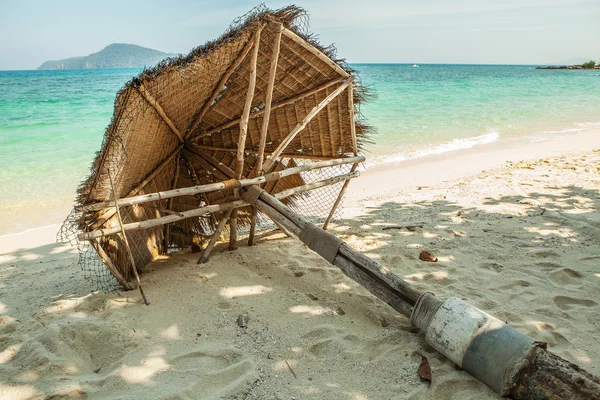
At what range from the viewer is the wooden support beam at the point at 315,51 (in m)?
3.07

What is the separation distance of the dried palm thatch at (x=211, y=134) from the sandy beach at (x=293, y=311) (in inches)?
17.3

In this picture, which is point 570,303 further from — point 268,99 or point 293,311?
point 268,99

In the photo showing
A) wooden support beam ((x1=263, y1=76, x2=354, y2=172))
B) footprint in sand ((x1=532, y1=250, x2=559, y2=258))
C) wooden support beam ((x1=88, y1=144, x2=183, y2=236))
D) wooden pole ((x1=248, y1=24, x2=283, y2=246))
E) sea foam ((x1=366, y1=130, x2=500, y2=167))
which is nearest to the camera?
wooden support beam ((x1=88, y1=144, x2=183, y2=236))

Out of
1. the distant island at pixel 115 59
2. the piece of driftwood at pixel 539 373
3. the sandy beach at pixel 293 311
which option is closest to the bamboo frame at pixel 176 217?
the sandy beach at pixel 293 311

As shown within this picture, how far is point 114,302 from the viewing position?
2.90m

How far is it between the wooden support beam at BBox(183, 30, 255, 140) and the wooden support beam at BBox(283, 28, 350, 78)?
0.29m

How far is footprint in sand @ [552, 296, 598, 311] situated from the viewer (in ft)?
9.11

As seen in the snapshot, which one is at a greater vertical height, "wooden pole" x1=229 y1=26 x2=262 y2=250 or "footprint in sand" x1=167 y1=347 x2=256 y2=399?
"wooden pole" x1=229 y1=26 x2=262 y2=250

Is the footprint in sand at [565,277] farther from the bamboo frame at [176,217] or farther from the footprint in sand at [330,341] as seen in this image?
the bamboo frame at [176,217]

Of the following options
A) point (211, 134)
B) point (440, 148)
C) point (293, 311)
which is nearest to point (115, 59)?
point (440, 148)

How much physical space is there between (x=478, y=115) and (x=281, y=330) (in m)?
15.2

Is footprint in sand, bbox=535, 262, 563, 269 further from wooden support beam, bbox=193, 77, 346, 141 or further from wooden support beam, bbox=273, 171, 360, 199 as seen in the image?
wooden support beam, bbox=193, 77, 346, 141

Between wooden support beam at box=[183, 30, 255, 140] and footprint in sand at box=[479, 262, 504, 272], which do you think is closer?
wooden support beam at box=[183, 30, 255, 140]

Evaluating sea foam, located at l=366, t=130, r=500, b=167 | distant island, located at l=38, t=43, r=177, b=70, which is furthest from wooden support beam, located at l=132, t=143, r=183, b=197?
distant island, located at l=38, t=43, r=177, b=70
